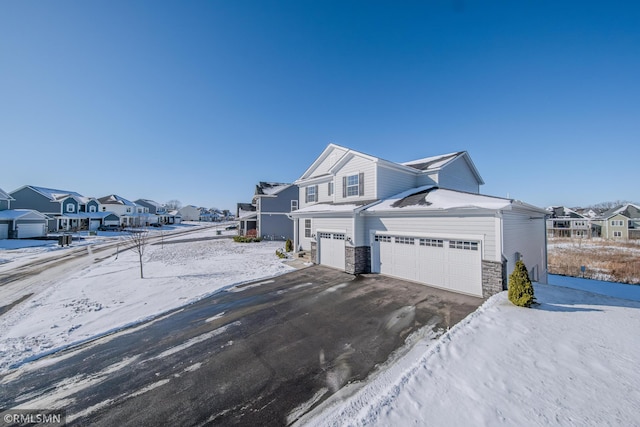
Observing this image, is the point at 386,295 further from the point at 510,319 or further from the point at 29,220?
the point at 29,220

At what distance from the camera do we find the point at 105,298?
29.7 feet

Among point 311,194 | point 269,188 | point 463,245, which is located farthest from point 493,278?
point 269,188

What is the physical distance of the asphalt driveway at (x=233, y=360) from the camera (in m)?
3.83

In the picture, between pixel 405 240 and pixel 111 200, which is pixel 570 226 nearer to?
pixel 405 240

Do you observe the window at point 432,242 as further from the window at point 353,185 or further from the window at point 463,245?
the window at point 353,185

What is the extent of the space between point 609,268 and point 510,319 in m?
21.1

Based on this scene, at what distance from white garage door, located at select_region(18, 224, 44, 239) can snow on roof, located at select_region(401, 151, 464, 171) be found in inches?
1778

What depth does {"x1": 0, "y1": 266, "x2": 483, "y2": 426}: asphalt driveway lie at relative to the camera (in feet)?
12.6

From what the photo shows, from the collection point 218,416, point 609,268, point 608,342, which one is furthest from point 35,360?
point 609,268

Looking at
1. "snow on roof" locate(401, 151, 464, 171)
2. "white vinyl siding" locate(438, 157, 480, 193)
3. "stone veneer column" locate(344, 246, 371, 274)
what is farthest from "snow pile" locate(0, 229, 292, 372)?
"white vinyl siding" locate(438, 157, 480, 193)

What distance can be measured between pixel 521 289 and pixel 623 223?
2273 inches

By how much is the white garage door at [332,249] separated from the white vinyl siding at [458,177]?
7.29m

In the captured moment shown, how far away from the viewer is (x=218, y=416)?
3621 millimetres

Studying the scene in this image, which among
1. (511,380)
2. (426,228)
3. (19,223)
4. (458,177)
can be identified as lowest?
(511,380)
